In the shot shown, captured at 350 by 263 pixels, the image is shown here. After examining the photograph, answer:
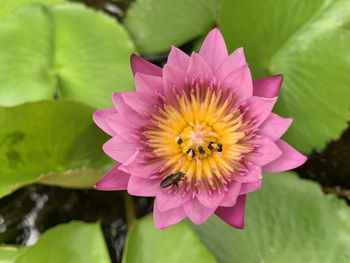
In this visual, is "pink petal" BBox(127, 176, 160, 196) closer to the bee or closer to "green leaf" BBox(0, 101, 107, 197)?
the bee

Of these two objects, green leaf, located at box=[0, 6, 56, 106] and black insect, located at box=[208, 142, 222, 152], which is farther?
green leaf, located at box=[0, 6, 56, 106]

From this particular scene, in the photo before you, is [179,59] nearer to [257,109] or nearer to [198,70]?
[198,70]

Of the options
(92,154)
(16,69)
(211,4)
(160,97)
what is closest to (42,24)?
(16,69)

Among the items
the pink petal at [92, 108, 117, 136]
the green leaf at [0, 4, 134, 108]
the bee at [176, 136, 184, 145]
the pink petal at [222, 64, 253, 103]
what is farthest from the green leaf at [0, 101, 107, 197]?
the pink petal at [222, 64, 253, 103]

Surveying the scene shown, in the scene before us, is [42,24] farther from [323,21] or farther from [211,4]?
[323,21]

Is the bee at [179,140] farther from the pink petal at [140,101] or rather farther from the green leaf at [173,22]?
the green leaf at [173,22]

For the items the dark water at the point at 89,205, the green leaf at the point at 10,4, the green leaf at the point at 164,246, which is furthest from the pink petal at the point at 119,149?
the green leaf at the point at 10,4
